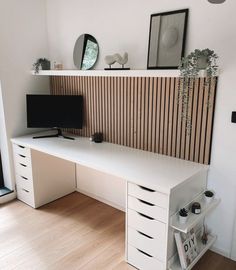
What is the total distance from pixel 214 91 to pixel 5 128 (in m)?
2.28

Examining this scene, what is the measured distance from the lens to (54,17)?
10.4ft

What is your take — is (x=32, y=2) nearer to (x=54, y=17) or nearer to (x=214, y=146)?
(x=54, y=17)

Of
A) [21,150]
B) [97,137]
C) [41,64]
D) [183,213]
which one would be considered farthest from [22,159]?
[183,213]

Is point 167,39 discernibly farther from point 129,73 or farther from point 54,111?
point 54,111

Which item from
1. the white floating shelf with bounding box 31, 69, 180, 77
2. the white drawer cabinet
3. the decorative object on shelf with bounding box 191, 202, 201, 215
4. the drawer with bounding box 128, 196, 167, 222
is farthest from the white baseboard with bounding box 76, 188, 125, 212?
the white floating shelf with bounding box 31, 69, 180, 77

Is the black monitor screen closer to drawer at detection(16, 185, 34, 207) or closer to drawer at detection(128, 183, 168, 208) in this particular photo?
drawer at detection(16, 185, 34, 207)

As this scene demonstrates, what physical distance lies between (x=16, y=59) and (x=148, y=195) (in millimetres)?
2186

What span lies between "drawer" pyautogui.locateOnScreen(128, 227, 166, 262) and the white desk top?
0.42 meters

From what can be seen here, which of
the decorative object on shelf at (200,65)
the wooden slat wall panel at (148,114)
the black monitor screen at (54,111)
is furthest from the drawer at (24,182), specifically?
the decorative object on shelf at (200,65)

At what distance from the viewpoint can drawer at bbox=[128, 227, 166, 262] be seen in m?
1.93

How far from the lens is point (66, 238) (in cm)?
253

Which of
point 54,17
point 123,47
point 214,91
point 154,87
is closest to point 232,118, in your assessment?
point 214,91

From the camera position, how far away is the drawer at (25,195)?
120 inches

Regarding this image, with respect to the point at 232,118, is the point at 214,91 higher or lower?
higher
